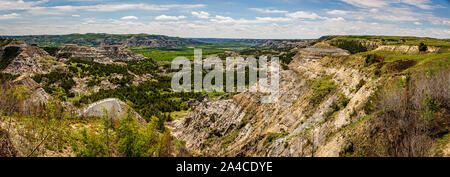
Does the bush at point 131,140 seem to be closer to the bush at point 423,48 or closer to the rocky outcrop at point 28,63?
the bush at point 423,48

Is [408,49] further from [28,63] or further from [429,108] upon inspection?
[28,63]

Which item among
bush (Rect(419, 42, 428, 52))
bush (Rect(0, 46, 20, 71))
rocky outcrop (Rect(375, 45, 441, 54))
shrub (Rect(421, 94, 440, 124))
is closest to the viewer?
shrub (Rect(421, 94, 440, 124))

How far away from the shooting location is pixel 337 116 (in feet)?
70.2

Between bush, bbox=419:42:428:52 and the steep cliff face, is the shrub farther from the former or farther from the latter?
bush, bbox=419:42:428:52

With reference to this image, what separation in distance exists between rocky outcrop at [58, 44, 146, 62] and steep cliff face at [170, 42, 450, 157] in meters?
107

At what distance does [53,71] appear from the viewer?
7981 cm

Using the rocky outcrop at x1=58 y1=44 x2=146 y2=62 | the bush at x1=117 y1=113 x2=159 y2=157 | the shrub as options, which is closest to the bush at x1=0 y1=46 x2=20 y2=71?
the rocky outcrop at x1=58 y1=44 x2=146 y2=62

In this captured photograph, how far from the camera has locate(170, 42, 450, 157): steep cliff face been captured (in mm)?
14758

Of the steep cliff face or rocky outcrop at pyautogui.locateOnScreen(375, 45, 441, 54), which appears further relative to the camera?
rocky outcrop at pyautogui.locateOnScreen(375, 45, 441, 54)

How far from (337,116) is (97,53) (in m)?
142
